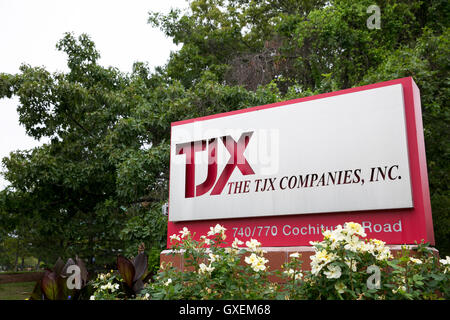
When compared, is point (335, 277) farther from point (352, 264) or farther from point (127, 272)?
point (127, 272)

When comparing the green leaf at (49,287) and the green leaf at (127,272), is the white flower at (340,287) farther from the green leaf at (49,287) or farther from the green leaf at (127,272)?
the green leaf at (49,287)

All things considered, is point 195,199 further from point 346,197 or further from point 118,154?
point 118,154

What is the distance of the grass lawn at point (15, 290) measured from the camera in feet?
35.2

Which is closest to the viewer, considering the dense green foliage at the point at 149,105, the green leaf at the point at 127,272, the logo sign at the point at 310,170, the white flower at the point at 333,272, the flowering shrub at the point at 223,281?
the white flower at the point at 333,272

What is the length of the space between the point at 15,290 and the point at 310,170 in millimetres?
12562

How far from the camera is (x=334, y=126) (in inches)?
131

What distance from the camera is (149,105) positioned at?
7.84 metres

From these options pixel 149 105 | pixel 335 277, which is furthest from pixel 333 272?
pixel 149 105

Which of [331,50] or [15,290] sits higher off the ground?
[331,50]

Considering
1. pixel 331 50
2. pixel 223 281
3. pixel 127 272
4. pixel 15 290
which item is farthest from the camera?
pixel 15 290

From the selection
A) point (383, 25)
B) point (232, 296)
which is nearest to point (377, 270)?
point (232, 296)

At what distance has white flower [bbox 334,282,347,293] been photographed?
193 cm

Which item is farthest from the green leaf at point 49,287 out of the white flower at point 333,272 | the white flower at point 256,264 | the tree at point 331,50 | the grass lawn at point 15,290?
the grass lawn at point 15,290

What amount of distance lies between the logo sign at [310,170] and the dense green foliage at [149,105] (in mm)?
2558
